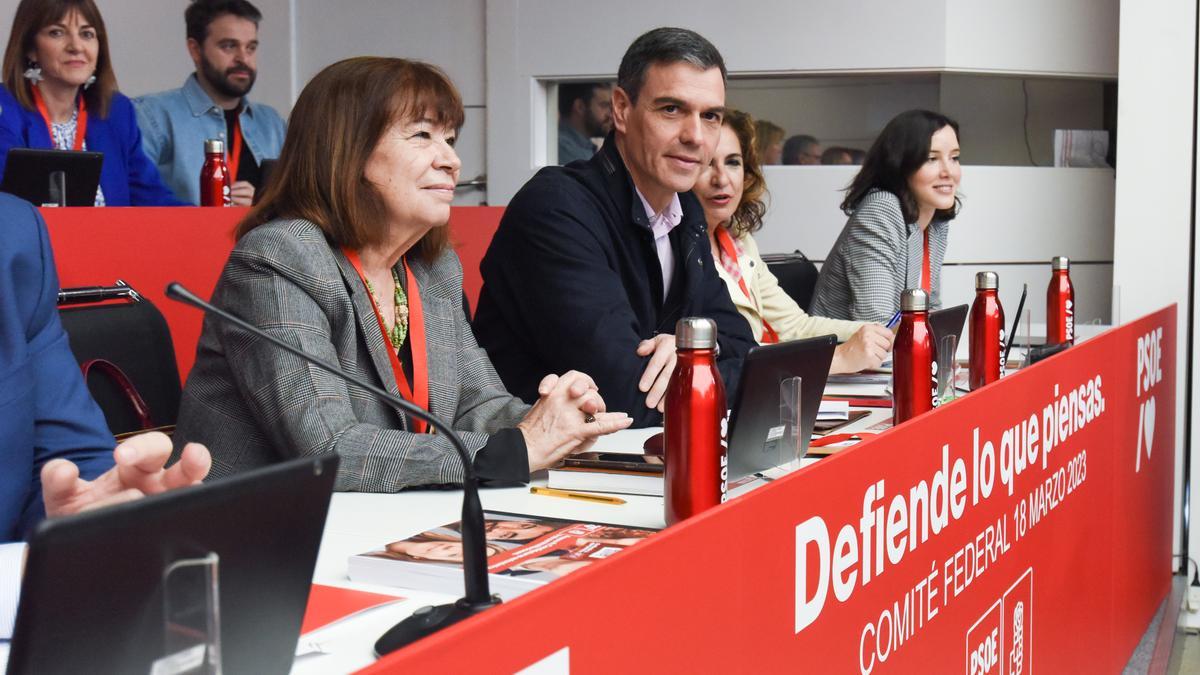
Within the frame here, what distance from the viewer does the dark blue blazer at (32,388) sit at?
1349 millimetres

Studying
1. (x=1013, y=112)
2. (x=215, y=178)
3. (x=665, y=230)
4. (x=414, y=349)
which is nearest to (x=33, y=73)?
(x=215, y=178)

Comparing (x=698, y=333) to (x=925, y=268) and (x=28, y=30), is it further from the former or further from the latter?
(x=28, y=30)

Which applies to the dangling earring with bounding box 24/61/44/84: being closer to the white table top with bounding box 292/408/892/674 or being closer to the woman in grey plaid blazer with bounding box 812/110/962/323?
the woman in grey plaid blazer with bounding box 812/110/962/323

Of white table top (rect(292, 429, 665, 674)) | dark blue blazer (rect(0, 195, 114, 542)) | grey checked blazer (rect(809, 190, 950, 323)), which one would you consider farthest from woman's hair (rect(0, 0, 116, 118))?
white table top (rect(292, 429, 665, 674))

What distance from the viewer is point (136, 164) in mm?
3988

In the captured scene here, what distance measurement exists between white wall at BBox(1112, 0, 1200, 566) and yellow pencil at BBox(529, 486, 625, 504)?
9.96ft

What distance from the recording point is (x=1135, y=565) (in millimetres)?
3092

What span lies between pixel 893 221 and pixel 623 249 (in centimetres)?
123

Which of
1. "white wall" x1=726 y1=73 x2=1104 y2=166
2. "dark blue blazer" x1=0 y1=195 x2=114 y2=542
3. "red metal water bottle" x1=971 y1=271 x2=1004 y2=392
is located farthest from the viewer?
"white wall" x1=726 y1=73 x2=1104 y2=166

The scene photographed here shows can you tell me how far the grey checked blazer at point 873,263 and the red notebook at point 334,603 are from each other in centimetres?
247

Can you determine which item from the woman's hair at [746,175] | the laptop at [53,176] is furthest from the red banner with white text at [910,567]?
the laptop at [53,176]

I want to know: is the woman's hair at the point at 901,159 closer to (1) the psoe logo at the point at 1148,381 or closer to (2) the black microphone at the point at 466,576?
(1) the psoe logo at the point at 1148,381

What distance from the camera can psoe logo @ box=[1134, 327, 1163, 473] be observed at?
10.2ft

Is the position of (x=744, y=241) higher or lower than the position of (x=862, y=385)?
higher
